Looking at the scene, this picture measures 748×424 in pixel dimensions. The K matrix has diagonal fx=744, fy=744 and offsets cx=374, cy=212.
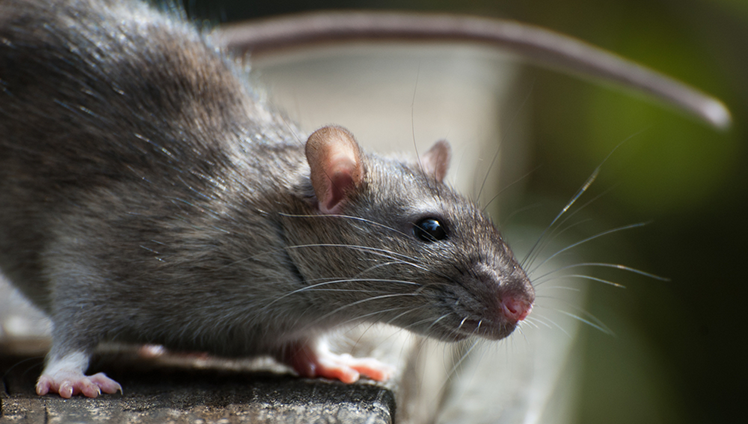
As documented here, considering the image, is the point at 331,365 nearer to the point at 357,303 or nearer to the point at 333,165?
the point at 357,303

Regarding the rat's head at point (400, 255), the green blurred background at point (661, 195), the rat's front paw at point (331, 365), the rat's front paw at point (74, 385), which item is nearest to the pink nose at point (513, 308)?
the rat's head at point (400, 255)

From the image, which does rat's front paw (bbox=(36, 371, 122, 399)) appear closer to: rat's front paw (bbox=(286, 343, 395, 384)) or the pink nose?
rat's front paw (bbox=(286, 343, 395, 384))

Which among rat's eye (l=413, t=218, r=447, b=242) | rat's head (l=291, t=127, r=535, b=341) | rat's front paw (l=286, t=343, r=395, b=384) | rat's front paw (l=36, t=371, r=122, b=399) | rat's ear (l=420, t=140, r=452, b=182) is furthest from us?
rat's ear (l=420, t=140, r=452, b=182)

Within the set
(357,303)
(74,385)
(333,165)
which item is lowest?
(74,385)

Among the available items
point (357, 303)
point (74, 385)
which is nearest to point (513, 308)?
point (357, 303)

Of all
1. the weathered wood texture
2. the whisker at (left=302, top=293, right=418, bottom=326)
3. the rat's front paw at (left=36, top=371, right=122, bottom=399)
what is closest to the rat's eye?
the whisker at (left=302, top=293, right=418, bottom=326)

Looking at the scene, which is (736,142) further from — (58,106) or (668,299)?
(58,106)
